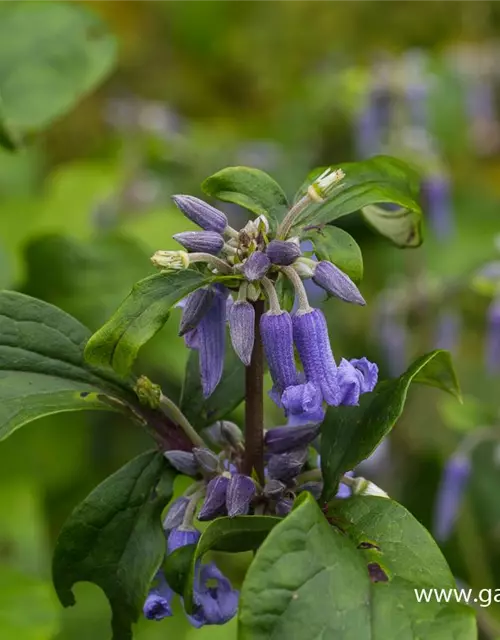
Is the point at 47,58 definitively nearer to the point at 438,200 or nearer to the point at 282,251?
the point at 438,200

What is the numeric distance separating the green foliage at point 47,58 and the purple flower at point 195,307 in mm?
997

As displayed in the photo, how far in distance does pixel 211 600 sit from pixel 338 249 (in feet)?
1.14

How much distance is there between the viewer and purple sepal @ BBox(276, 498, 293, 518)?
794 millimetres

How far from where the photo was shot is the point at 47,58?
1739 millimetres

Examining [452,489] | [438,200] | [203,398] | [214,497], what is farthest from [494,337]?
[214,497]

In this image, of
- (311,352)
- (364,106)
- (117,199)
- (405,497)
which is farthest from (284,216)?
(364,106)

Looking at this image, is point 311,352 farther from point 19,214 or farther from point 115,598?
point 19,214

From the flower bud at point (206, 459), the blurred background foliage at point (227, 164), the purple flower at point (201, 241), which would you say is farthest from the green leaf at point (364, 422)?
the blurred background foliage at point (227, 164)

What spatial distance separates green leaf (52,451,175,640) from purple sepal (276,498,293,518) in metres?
0.11

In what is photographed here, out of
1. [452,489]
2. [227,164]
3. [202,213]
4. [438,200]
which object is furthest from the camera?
[227,164]

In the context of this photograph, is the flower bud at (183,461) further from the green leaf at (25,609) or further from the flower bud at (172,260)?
the green leaf at (25,609)

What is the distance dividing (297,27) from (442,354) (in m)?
2.75

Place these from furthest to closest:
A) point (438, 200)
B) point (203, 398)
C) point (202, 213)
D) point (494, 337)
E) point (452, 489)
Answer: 1. point (438, 200)
2. point (494, 337)
3. point (452, 489)
4. point (203, 398)
5. point (202, 213)

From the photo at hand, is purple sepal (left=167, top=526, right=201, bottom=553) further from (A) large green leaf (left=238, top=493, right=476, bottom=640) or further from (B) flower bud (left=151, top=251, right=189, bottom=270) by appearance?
(B) flower bud (left=151, top=251, right=189, bottom=270)
